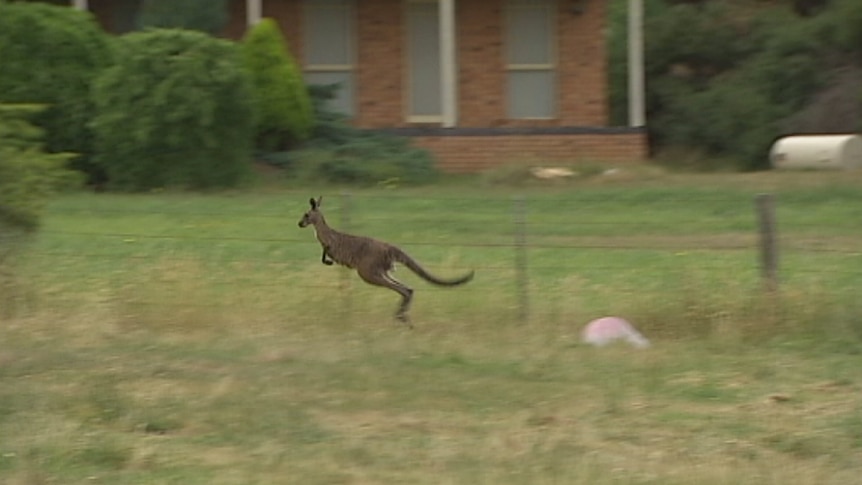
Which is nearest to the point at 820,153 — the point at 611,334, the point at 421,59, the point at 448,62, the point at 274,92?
the point at 448,62

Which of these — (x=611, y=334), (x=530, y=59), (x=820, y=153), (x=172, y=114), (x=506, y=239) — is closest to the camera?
(x=611, y=334)

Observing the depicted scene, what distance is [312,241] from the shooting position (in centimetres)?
1667

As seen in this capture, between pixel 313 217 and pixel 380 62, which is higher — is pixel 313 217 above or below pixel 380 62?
below

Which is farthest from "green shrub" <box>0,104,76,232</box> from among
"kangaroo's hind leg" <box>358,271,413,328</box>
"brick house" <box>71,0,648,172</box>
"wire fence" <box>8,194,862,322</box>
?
"brick house" <box>71,0,648,172</box>

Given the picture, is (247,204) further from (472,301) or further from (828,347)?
(828,347)

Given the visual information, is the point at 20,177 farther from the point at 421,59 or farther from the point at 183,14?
the point at 421,59

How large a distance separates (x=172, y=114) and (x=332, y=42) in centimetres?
663

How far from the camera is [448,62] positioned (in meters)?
26.5

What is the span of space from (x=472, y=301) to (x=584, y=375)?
243 cm

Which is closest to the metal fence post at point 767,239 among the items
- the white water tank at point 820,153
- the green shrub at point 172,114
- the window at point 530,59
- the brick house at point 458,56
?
the green shrub at point 172,114

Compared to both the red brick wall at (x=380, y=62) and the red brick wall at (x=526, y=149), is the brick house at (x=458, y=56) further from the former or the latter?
the red brick wall at (x=526, y=149)

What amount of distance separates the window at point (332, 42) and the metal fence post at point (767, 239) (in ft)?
54.7

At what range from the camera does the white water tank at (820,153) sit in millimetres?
24562

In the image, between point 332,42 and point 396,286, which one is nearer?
point 396,286
